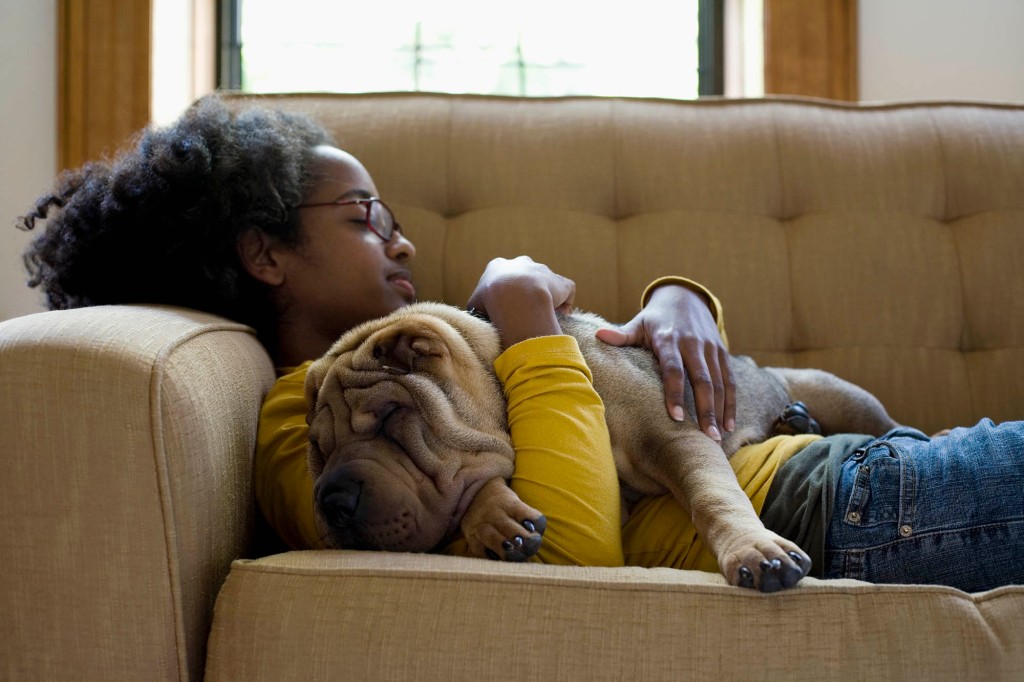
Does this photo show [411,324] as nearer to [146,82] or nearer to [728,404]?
[728,404]

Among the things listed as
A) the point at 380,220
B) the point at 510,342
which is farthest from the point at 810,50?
the point at 510,342

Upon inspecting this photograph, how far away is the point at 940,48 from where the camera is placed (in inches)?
140

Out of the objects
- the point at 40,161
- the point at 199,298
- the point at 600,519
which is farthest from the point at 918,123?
the point at 40,161

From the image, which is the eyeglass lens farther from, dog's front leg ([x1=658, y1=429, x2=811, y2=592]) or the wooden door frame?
the wooden door frame

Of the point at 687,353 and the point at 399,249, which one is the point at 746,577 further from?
the point at 399,249

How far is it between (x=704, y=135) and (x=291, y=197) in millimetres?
1229

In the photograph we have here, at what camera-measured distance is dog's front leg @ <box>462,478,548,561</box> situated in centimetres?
146

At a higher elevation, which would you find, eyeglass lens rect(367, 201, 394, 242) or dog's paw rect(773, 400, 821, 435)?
eyeglass lens rect(367, 201, 394, 242)

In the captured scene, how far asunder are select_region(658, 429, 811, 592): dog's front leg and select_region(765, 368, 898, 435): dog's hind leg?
2.49 ft

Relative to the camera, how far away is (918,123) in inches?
107

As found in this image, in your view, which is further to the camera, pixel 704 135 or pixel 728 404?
pixel 704 135

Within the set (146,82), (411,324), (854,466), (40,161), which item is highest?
(146,82)

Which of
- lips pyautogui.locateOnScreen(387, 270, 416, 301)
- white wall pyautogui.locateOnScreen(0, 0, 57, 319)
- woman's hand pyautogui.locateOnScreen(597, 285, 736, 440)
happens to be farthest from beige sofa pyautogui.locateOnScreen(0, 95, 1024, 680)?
white wall pyautogui.locateOnScreen(0, 0, 57, 319)

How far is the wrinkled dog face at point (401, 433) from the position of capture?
148 centimetres
